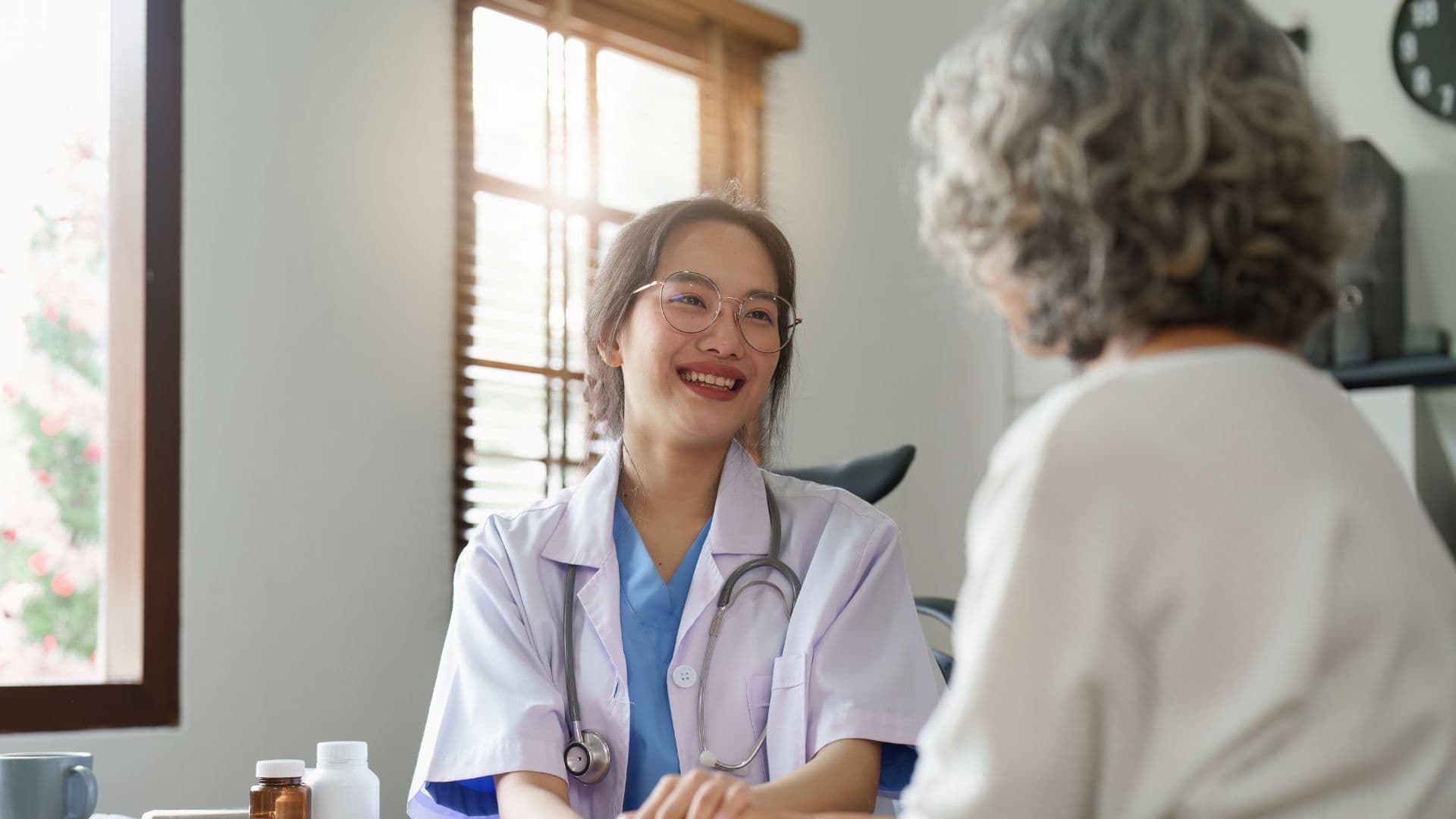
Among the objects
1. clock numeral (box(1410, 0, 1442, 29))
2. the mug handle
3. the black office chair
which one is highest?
clock numeral (box(1410, 0, 1442, 29))

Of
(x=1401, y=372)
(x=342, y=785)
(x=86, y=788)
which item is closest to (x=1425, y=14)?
(x=1401, y=372)

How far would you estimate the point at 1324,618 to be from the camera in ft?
2.21

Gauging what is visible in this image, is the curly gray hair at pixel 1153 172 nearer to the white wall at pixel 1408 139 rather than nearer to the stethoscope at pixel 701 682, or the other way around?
the stethoscope at pixel 701 682

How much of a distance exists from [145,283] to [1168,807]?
2185 mm

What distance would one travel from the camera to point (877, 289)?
4.15 meters

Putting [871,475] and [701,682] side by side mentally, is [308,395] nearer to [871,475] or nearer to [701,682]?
[871,475]

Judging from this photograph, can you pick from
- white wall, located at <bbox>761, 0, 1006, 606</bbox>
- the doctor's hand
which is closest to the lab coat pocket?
the doctor's hand

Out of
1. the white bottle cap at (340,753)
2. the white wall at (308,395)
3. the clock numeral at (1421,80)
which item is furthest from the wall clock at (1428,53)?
the white bottle cap at (340,753)

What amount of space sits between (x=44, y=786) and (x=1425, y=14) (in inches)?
148

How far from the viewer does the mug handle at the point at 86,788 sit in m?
1.47

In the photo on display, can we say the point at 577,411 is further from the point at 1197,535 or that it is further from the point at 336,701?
the point at 1197,535

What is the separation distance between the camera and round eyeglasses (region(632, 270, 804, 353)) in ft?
5.94

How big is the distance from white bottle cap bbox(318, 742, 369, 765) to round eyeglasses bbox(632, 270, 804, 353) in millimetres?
672

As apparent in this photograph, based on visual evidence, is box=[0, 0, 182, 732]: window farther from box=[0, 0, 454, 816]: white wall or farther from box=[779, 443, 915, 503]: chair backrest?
box=[779, 443, 915, 503]: chair backrest
